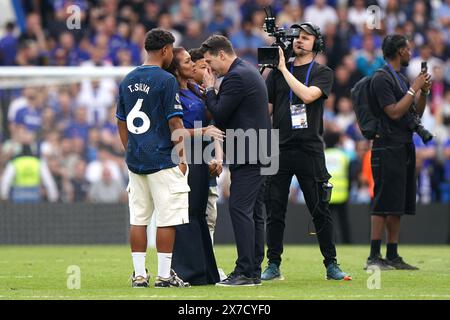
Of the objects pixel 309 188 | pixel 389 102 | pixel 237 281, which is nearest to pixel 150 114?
pixel 237 281

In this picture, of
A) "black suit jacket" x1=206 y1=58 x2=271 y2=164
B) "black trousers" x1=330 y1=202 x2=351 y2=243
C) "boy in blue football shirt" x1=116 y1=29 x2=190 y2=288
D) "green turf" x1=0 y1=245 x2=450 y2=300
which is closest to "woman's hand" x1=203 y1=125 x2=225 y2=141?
"black suit jacket" x1=206 y1=58 x2=271 y2=164

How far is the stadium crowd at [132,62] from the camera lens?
19.7m

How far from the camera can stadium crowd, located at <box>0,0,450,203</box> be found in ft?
64.6

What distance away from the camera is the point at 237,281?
10.8 metres

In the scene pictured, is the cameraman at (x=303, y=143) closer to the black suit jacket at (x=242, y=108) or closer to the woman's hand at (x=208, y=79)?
the black suit jacket at (x=242, y=108)

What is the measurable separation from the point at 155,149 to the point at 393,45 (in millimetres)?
3879

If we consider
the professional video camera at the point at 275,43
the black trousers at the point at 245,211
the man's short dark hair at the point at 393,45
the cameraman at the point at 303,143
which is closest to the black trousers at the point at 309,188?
the cameraman at the point at 303,143

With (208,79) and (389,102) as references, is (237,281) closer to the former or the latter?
(208,79)

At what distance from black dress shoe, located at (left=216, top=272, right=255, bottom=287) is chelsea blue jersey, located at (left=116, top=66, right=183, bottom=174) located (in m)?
1.18

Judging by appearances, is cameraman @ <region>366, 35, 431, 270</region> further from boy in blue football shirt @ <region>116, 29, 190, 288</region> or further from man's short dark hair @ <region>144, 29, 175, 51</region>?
man's short dark hair @ <region>144, 29, 175, 51</region>

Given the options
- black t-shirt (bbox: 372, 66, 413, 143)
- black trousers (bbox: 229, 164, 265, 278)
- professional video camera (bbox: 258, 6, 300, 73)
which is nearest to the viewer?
black trousers (bbox: 229, 164, 265, 278)

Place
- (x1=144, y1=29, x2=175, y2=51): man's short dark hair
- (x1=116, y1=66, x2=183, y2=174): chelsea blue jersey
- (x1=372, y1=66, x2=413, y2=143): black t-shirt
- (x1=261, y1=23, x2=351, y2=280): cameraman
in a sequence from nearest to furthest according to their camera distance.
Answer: (x1=116, y1=66, x2=183, y2=174): chelsea blue jersey → (x1=144, y1=29, x2=175, y2=51): man's short dark hair → (x1=261, y1=23, x2=351, y2=280): cameraman → (x1=372, y1=66, x2=413, y2=143): black t-shirt
